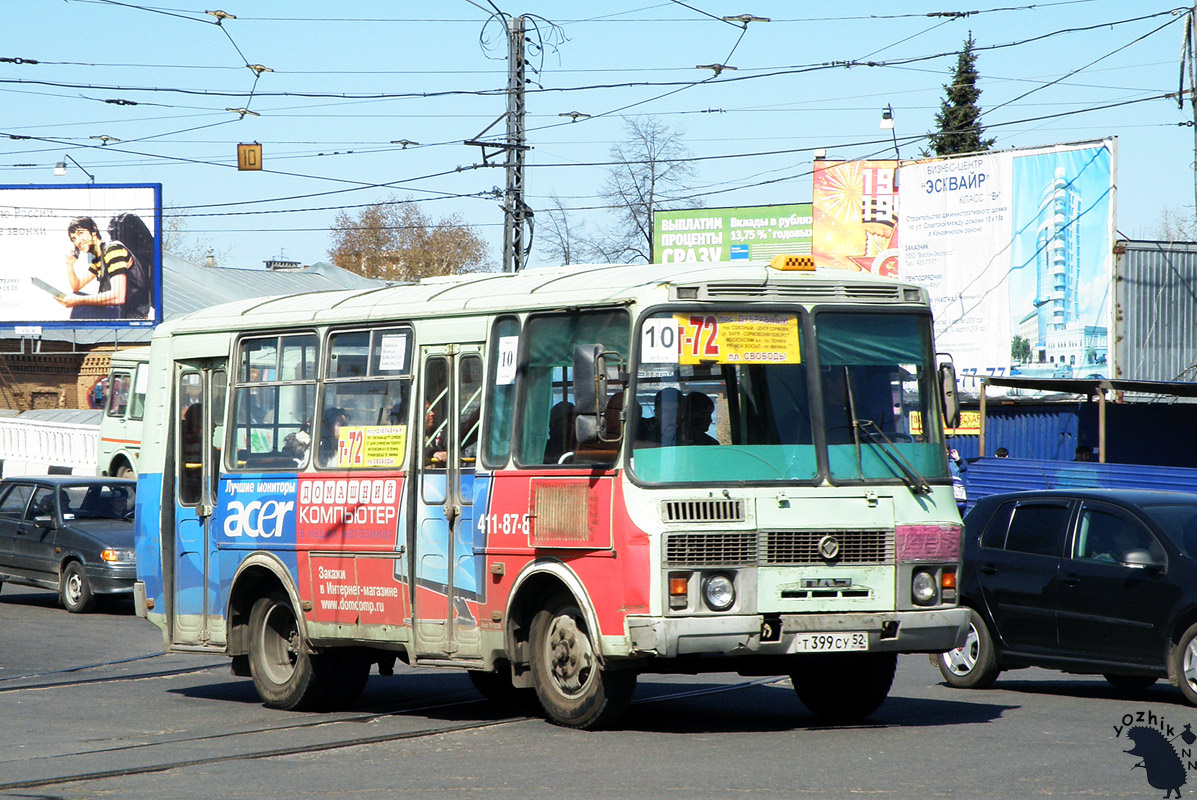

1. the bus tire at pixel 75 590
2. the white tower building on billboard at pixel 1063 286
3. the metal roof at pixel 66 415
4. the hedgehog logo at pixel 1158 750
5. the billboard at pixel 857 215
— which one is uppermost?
the billboard at pixel 857 215

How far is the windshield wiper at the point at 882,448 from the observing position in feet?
30.5

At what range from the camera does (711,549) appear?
8.84 m

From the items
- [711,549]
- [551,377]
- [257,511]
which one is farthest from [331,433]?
[711,549]

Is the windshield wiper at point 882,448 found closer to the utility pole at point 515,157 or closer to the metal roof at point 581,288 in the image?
the metal roof at point 581,288

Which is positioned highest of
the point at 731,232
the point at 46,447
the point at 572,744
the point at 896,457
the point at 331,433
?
the point at 731,232

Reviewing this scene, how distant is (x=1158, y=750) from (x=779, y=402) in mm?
2776

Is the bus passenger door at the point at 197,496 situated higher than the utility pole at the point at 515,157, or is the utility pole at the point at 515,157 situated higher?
the utility pole at the point at 515,157

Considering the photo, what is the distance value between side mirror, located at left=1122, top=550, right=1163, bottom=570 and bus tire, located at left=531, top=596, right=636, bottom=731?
158 inches

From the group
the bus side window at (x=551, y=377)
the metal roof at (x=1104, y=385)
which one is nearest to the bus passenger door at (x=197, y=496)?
the bus side window at (x=551, y=377)

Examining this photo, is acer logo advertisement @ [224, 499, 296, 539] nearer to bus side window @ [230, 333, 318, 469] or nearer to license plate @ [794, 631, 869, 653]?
bus side window @ [230, 333, 318, 469]

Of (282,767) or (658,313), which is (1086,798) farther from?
(282,767)

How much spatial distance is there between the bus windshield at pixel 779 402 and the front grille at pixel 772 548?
1.06 feet

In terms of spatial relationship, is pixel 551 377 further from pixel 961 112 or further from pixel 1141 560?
pixel 961 112

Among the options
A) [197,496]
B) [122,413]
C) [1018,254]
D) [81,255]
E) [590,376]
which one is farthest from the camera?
[81,255]
